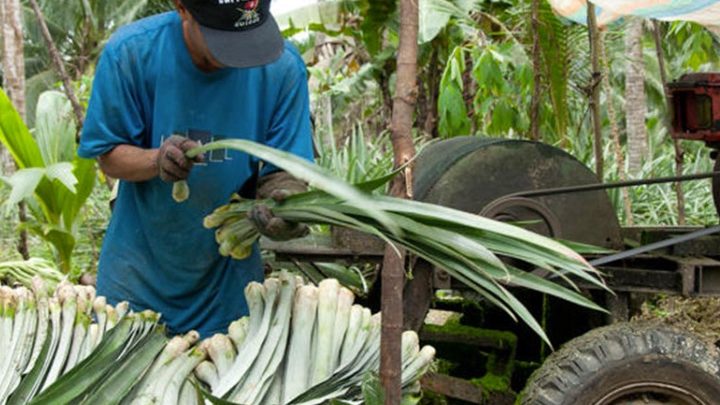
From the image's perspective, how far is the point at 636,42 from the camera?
10.5 metres

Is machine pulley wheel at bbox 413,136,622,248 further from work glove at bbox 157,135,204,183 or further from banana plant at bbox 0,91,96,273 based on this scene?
banana plant at bbox 0,91,96,273

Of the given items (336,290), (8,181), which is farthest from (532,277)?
(8,181)

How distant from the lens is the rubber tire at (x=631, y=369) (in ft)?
12.5

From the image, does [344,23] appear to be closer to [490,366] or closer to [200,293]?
[490,366]

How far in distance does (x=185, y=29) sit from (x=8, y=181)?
292 centimetres

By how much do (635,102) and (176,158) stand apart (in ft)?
30.0

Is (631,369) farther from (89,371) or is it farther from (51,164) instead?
(51,164)

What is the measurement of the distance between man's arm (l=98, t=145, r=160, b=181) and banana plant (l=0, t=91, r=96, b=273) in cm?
319

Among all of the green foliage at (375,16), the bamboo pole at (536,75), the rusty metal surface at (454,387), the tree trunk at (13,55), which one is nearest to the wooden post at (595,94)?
the bamboo pole at (536,75)

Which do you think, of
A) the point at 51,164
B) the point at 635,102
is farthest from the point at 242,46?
the point at 635,102

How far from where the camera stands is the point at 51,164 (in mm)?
5945

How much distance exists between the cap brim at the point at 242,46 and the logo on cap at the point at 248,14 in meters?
0.02

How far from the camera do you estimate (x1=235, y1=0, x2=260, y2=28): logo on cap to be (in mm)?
2637

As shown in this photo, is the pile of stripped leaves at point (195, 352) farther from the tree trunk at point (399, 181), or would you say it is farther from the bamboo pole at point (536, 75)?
the bamboo pole at point (536, 75)
